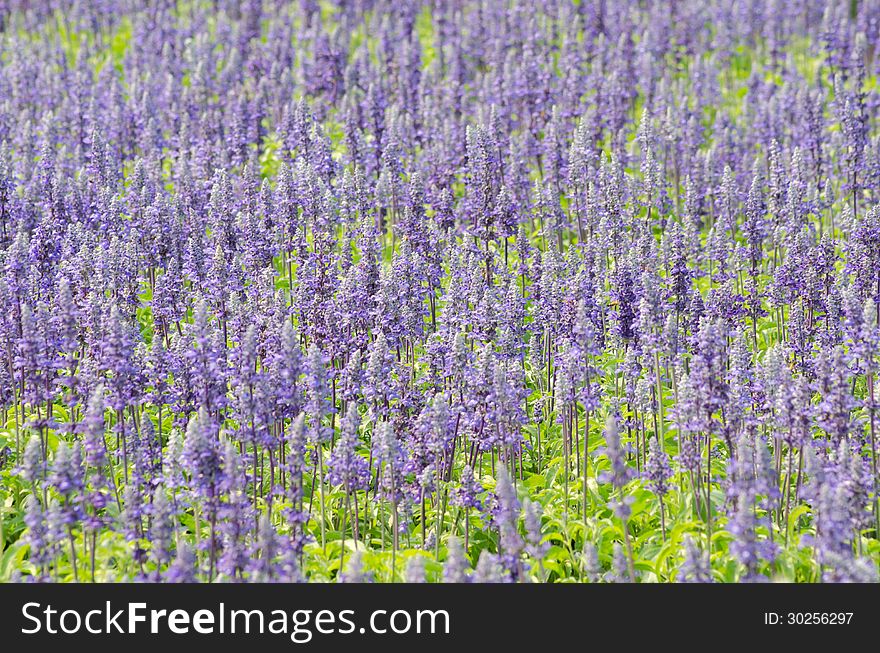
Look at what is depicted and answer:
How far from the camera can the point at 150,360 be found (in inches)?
453

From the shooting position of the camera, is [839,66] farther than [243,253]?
Yes

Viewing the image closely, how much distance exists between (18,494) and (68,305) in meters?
2.24

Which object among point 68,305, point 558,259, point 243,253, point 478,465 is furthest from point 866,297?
point 68,305

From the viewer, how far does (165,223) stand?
15.6m

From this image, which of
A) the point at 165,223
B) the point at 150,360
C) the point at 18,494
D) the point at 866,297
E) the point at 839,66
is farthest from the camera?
the point at 839,66

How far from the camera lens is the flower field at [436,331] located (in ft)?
33.7

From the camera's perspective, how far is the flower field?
10.3 meters

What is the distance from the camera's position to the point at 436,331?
48.7 ft

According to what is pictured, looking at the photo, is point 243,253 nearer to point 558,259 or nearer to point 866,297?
point 558,259
